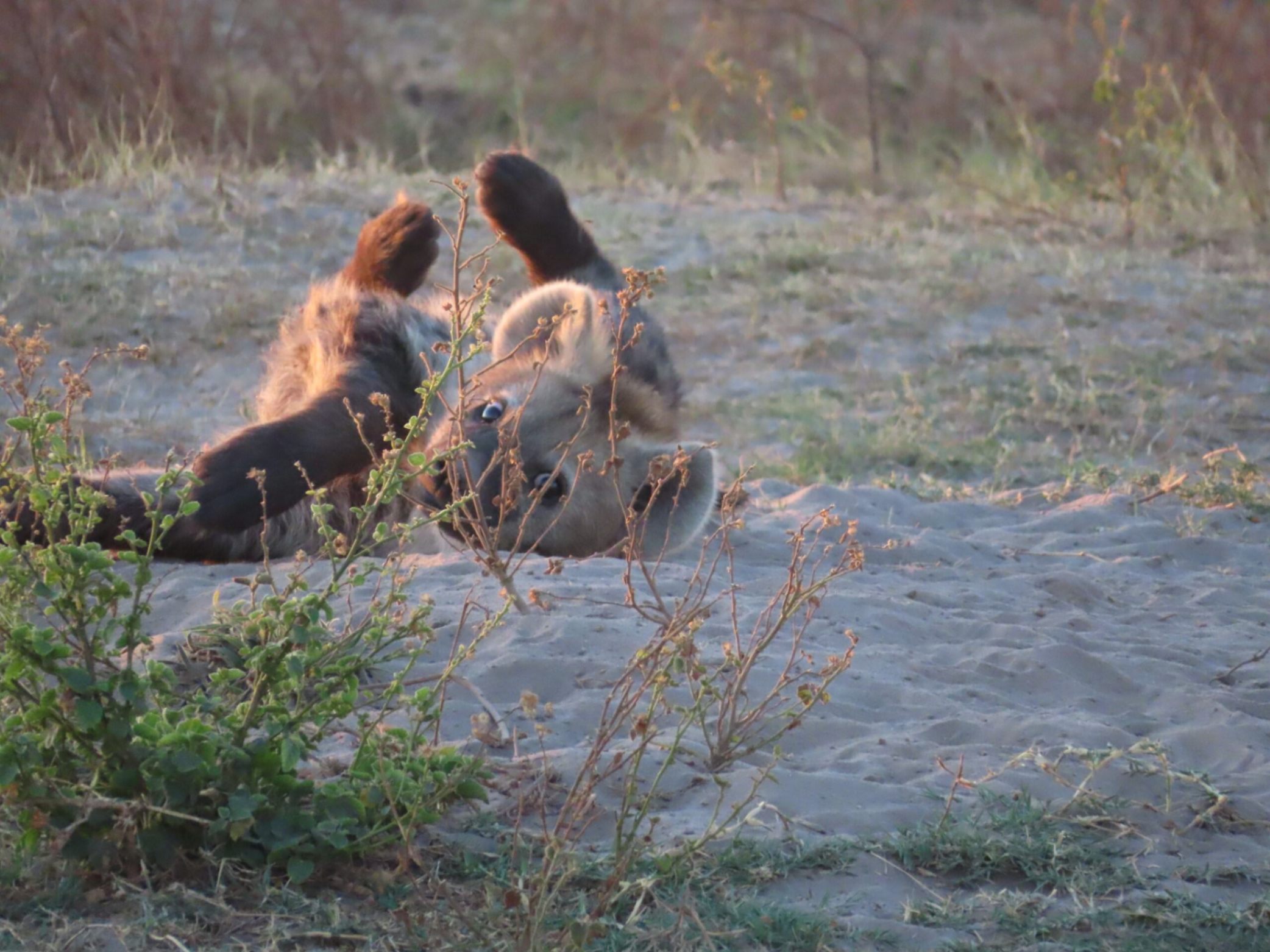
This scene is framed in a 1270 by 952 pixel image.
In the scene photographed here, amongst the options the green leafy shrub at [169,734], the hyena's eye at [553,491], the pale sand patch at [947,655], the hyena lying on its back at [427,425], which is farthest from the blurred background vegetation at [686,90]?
the green leafy shrub at [169,734]

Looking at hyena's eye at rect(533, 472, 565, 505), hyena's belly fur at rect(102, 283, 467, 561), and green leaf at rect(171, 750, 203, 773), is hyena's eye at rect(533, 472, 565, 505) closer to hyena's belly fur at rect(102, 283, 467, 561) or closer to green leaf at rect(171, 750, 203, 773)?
hyena's belly fur at rect(102, 283, 467, 561)

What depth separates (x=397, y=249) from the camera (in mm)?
5184

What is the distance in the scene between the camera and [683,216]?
27.5ft

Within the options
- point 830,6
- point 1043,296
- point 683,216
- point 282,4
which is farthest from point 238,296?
point 830,6

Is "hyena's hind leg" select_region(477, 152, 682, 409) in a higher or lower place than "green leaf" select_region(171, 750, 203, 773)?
higher

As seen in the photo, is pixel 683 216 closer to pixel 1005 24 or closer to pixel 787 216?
pixel 787 216

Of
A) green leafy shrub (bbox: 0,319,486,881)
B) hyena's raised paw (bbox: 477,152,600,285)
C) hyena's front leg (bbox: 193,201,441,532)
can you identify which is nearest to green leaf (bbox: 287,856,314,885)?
green leafy shrub (bbox: 0,319,486,881)

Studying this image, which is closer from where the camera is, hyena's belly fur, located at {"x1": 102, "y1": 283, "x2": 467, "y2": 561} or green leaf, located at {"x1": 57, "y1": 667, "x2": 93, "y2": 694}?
green leaf, located at {"x1": 57, "y1": 667, "x2": 93, "y2": 694}

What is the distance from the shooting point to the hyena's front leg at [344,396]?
12.7 feet

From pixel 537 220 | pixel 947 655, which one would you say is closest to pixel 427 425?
pixel 537 220

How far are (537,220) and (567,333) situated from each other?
1.06m

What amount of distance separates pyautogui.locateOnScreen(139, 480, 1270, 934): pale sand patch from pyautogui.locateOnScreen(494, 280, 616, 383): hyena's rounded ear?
0.66 metres

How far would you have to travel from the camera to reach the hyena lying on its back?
13.0ft

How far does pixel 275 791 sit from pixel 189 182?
605cm
